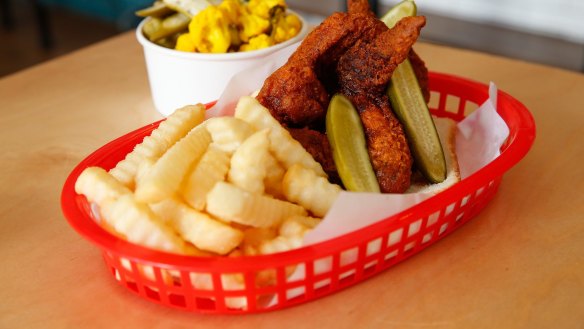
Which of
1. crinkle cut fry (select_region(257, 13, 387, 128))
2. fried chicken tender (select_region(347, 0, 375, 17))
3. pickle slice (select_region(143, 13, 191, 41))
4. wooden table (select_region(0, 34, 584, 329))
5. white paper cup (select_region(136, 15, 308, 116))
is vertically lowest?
wooden table (select_region(0, 34, 584, 329))

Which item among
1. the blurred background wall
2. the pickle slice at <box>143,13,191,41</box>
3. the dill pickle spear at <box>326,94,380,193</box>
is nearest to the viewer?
the dill pickle spear at <box>326,94,380,193</box>

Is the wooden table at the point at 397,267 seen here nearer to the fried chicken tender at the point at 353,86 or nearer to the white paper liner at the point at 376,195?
the white paper liner at the point at 376,195

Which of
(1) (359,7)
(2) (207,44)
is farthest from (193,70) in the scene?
(1) (359,7)

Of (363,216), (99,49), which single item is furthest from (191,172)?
(99,49)

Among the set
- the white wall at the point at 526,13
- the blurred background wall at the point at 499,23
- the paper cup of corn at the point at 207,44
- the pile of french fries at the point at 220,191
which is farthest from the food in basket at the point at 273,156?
→ the white wall at the point at 526,13

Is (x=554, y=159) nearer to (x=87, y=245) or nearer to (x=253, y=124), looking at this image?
(x=253, y=124)

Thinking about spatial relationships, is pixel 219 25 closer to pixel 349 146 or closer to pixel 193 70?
pixel 193 70

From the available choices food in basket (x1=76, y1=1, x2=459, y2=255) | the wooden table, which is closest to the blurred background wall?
the wooden table

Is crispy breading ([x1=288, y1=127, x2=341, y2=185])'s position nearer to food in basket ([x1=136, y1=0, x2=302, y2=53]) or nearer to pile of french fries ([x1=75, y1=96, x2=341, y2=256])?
pile of french fries ([x1=75, y1=96, x2=341, y2=256])
